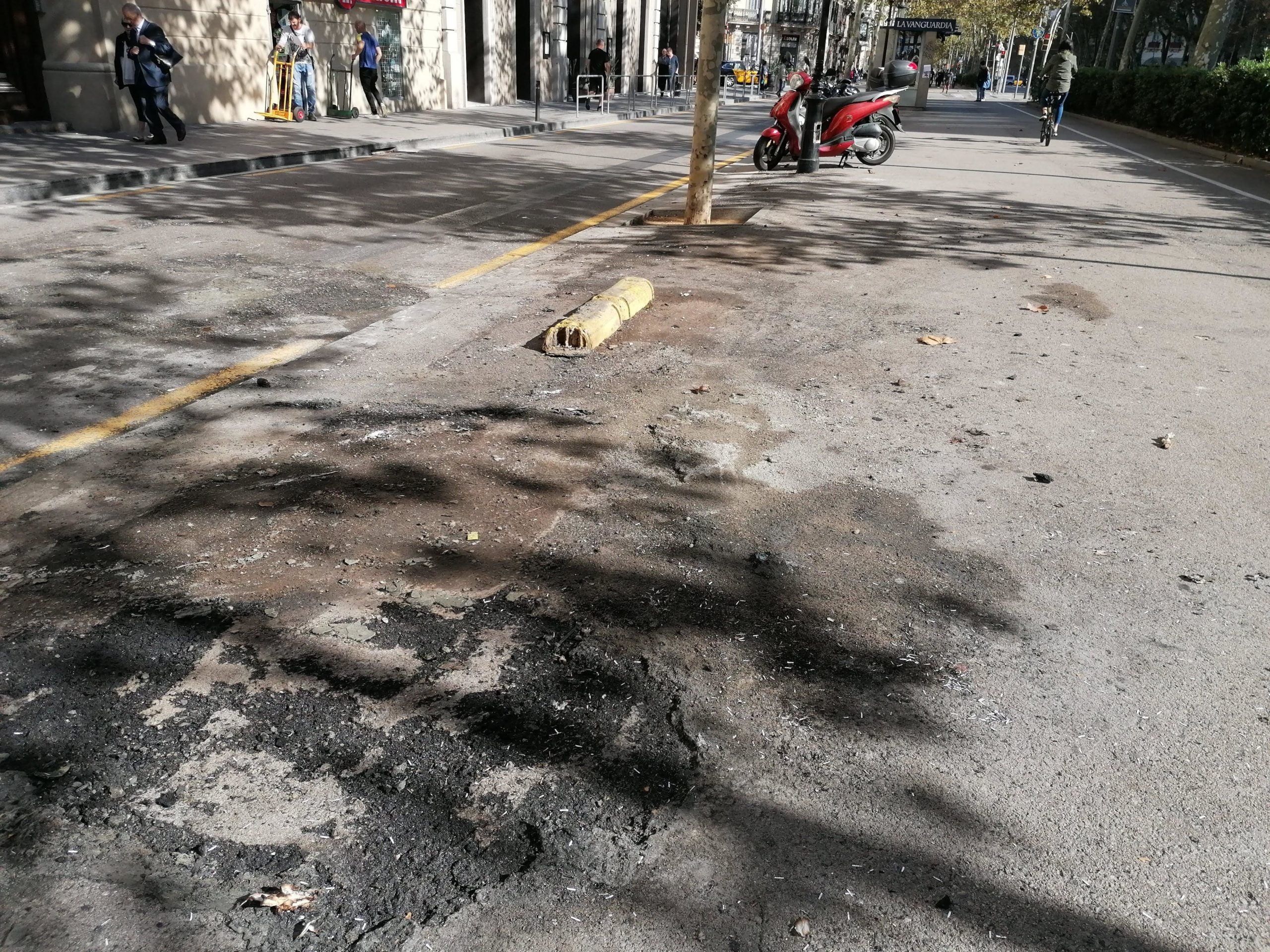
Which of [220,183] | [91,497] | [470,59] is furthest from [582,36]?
[91,497]

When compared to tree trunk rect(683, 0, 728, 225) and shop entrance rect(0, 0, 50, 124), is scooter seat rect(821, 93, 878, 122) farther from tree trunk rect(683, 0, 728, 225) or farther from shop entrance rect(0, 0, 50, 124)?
shop entrance rect(0, 0, 50, 124)

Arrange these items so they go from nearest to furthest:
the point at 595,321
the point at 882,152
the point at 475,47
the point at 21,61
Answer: the point at 595,321, the point at 21,61, the point at 882,152, the point at 475,47

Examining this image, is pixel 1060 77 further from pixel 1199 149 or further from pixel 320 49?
pixel 320 49

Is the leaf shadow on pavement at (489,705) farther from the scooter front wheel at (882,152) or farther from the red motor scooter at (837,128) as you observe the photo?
the scooter front wheel at (882,152)

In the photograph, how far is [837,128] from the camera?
15.0 metres

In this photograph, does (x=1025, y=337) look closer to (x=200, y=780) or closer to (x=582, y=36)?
(x=200, y=780)

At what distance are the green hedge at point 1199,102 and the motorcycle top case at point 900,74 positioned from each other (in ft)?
20.0

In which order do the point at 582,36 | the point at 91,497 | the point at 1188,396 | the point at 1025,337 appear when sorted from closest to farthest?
the point at 91,497
the point at 1188,396
the point at 1025,337
the point at 582,36

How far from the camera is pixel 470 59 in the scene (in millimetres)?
28578

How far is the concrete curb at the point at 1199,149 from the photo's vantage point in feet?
60.2

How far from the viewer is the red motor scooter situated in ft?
47.5

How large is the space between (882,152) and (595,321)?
38.1 ft

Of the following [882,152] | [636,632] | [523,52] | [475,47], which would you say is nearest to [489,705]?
[636,632]

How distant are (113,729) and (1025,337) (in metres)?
5.26
